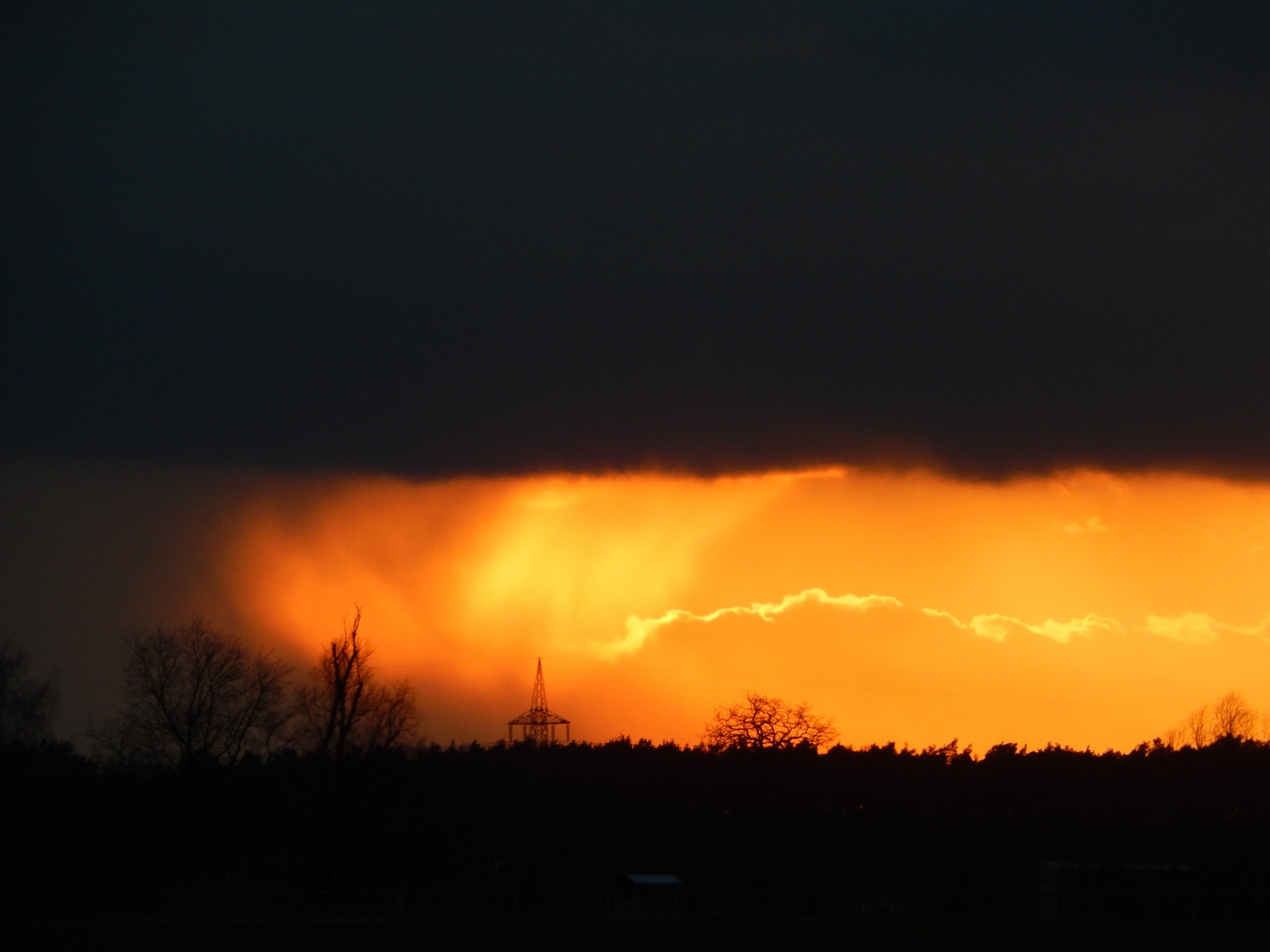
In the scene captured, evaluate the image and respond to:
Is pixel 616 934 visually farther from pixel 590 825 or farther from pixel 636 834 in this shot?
pixel 636 834

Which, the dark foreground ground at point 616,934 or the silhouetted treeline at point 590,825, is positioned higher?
the silhouetted treeline at point 590,825

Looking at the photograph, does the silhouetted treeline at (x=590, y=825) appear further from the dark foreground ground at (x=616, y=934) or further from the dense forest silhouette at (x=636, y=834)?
the dark foreground ground at (x=616, y=934)

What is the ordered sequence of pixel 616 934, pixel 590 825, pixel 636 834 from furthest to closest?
pixel 636 834
pixel 590 825
pixel 616 934

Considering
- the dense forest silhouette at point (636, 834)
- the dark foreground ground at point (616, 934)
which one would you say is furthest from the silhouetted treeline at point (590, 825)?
the dark foreground ground at point (616, 934)

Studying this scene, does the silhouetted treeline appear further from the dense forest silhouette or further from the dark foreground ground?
the dark foreground ground

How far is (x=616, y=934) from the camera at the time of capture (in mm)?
48188

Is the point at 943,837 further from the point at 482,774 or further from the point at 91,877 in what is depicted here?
the point at 91,877

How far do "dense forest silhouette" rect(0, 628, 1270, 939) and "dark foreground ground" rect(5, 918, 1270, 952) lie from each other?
20.8ft

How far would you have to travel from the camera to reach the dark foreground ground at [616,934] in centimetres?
4372

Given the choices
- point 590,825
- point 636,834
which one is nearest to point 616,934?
point 590,825

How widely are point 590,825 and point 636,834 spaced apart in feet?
17.7

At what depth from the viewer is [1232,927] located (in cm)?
5716

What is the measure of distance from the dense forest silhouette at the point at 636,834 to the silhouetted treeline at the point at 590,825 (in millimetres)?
158

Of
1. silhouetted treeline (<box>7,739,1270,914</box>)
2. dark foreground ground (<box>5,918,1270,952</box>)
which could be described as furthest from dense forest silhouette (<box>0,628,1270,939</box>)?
dark foreground ground (<box>5,918,1270,952</box>)
